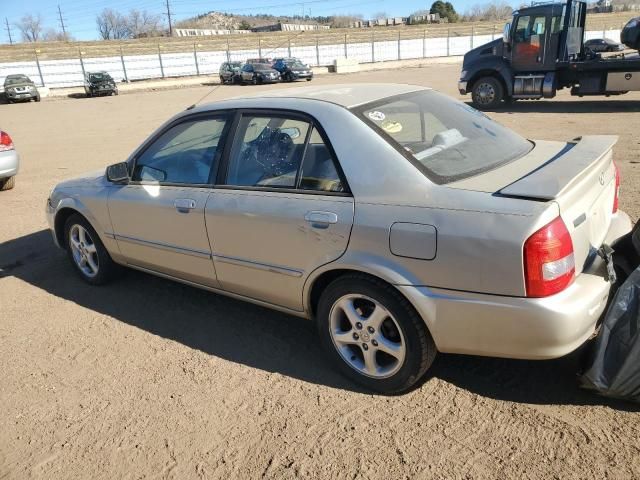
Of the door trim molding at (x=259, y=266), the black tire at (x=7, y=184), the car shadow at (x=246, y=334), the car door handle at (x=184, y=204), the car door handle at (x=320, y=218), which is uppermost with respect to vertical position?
the car door handle at (x=320, y=218)

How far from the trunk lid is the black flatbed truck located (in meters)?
12.4

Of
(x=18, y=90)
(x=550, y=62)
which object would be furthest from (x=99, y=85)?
(x=550, y=62)

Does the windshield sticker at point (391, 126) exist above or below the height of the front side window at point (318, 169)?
above

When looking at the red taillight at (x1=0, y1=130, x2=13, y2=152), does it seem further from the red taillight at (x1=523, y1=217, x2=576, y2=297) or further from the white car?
the red taillight at (x1=523, y1=217, x2=576, y2=297)

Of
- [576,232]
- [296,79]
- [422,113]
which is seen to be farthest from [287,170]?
[296,79]

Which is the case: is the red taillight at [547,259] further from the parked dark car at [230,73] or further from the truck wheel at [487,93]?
the parked dark car at [230,73]

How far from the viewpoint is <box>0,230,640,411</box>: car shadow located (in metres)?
2.95

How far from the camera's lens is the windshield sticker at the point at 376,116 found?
308 centimetres

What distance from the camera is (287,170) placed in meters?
3.26

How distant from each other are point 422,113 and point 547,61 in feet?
42.1

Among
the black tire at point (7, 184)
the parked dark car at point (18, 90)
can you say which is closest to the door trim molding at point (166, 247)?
the black tire at point (7, 184)

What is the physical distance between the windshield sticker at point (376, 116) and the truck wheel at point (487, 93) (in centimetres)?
1340

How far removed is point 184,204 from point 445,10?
340ft

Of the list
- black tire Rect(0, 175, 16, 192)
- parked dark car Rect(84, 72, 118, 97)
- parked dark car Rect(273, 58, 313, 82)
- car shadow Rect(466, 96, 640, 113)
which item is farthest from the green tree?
black tire Rect(0, 175, 16, 192)
